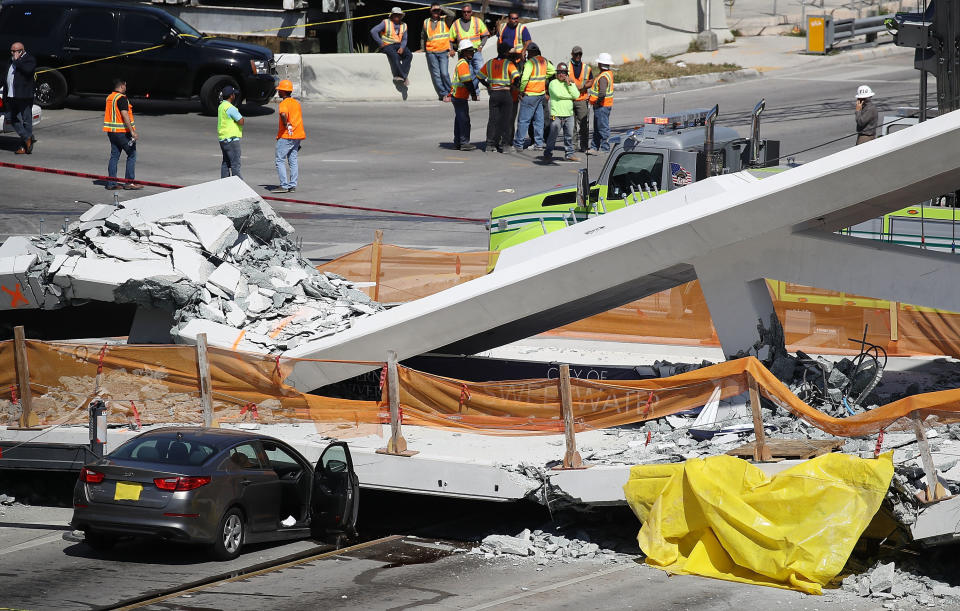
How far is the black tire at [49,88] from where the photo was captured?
28.7 meters

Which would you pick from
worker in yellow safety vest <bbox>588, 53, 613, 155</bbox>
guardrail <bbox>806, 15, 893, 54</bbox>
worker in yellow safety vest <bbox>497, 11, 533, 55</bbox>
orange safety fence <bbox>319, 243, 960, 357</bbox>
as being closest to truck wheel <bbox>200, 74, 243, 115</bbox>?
worker in yellow safety vest <bbox>497, 11, 533, 55</bbox>

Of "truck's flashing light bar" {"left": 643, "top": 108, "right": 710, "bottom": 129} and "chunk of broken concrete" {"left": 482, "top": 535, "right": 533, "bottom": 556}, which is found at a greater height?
"truck's flashing light bar" {"left": 643, "top": 108, "right": 710, "bottom": 129}

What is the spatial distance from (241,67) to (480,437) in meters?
18.2

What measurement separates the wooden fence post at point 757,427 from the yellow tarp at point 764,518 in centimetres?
36

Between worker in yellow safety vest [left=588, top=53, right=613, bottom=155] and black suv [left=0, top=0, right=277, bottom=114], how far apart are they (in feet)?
25.3

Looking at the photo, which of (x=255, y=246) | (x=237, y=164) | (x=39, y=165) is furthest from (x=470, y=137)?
(x=255, y=246)

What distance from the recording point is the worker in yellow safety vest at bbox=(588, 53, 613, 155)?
26.4 m

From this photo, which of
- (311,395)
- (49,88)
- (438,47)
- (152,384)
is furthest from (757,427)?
(49,88)

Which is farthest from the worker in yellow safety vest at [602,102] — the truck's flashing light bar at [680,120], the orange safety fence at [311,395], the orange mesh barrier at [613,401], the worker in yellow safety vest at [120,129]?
the orange mesh barrier at [613,401]

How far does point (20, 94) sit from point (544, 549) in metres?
18.2

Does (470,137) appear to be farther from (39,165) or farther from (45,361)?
(45,361)

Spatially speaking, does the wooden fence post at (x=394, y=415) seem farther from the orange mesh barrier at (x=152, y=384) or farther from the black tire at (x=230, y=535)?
the black tire at (x=230, y=535)

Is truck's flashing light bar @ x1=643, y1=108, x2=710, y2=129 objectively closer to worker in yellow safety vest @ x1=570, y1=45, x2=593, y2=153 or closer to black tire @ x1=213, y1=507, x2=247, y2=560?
worker in yellow safety vest @ x1=570, y1=45, x2=593, y2=153

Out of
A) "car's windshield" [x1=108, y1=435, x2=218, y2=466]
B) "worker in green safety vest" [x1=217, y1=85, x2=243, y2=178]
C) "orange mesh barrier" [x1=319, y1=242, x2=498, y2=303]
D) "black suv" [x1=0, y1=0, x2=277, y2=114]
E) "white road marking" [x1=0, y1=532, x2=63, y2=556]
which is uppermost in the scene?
"black suv" [x1=0, y1=0, x2=277, y2=114]
